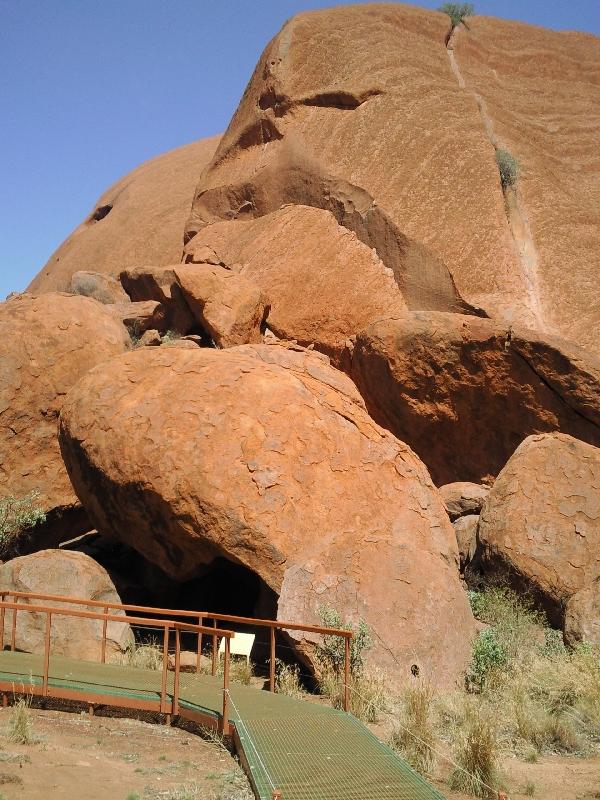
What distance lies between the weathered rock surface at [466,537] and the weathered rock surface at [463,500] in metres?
0.46

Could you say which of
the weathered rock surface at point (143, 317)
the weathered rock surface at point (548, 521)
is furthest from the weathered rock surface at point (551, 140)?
the weathered rock surface at point (143, 317)

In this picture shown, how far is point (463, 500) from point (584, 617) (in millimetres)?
3597

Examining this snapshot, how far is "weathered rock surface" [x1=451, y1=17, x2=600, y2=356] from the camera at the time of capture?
15.4m

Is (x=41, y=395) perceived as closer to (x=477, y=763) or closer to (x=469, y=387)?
(x=469, y=387)

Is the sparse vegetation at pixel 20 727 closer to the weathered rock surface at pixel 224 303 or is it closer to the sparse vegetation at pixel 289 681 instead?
the sparse vegetation at pixel 289 681

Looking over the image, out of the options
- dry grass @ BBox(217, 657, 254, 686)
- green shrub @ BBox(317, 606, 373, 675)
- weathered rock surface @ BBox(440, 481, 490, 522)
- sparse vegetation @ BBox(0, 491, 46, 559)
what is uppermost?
weathered rock surface @ BBox(440, 481, 490, 522)

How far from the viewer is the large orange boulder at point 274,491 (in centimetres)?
1003

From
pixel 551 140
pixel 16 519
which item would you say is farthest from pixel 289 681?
pixel 551 140

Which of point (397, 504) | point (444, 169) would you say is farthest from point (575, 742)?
point (444, 169)

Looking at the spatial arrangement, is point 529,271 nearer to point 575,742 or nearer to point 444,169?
point 444,169

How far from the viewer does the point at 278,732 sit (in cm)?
677

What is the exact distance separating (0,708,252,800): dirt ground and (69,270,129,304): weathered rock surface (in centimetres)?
1390

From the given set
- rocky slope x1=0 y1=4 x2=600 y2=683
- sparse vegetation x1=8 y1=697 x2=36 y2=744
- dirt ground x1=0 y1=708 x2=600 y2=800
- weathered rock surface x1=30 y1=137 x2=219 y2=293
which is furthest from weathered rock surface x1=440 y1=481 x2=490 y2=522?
weathered rock surface x1=30 y1=137 x2=219 y2=293

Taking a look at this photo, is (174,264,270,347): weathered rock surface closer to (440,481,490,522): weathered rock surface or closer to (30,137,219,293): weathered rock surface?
(440,481,490,522): weathered rock surface
